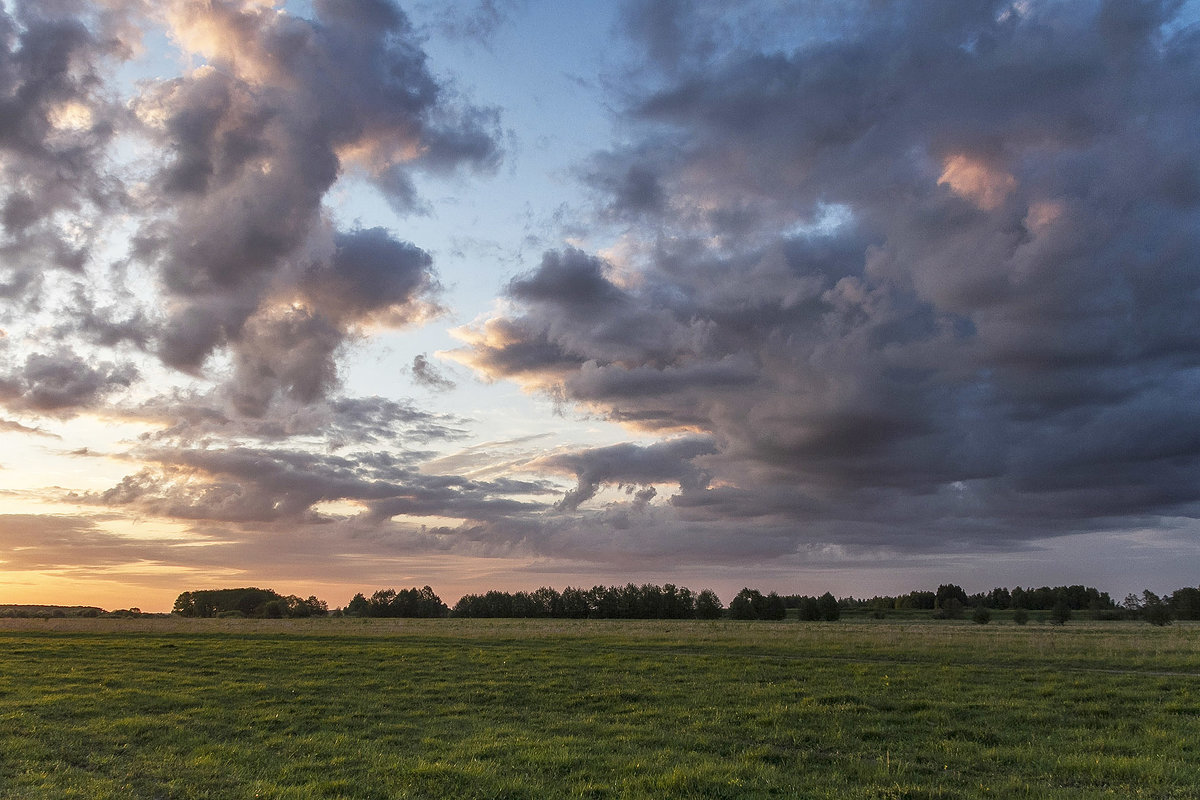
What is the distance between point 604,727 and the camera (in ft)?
64.9

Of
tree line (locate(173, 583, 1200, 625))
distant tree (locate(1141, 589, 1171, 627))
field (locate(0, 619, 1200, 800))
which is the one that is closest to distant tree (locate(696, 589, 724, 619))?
tree line (locate(173, 583, 1200, 625))

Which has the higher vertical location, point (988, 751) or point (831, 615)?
point (988, 751)

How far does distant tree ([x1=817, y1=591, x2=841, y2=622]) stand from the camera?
170 meters

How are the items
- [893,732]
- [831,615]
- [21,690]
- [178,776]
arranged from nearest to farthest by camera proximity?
1. [178,776]
2. [893,732]
3. [21,690]
4. [831,615]

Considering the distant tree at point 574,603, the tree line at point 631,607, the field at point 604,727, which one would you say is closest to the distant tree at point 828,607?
the tree line at point 631,607

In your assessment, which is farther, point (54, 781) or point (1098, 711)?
point (1098, 711)

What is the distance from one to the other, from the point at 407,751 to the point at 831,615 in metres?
170

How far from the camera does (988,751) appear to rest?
16453 millimetres

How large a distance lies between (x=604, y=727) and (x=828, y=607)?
16666 centimetres

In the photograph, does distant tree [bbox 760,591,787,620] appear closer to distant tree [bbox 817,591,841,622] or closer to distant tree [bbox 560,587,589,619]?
distant tree [bbox 817,591,841,622]

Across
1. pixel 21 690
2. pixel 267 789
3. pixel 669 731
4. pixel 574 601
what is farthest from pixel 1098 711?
pixel 574 601

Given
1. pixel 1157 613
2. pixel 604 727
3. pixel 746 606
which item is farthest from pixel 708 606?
pixel 604 727

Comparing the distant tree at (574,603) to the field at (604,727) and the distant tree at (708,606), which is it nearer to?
the distant tree at (708,606)

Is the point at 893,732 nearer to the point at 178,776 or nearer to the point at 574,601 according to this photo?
the point at 178,776
